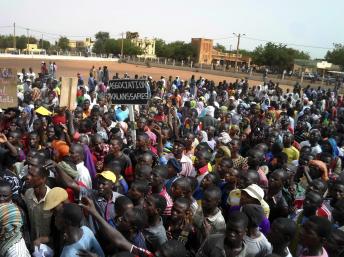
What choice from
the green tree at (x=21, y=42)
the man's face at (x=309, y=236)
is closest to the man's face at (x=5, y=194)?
the man's face at (x=309, y=236)

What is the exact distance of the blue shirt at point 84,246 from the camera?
301 cm

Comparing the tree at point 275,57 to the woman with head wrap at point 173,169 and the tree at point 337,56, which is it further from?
the woman with head wrap at point 173,169

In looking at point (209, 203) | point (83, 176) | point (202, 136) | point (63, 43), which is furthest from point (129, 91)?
point (63, 43)

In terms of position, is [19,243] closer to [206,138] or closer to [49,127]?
[49,127]

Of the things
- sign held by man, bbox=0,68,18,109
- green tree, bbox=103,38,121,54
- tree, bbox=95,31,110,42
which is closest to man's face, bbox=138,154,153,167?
sign held by man, bbox=0,68,18,109

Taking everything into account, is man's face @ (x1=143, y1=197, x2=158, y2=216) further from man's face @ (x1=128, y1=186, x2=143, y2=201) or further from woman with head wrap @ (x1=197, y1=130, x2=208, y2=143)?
woman with head wrap @ (x1=197, y1=130, x2=208, y2=143)

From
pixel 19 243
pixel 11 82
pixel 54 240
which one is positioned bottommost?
pixel 54 240

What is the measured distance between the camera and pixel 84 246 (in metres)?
3.05

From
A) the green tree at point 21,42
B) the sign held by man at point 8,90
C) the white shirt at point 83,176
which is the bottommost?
the white shirt at point 83,176

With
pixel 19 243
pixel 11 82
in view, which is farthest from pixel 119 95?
pixel 19 243

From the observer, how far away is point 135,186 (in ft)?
13.2

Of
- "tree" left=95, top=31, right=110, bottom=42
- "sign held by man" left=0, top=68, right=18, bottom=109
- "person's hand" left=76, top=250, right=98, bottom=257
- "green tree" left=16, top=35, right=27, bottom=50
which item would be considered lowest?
"person's hand" left=76, top=250, right=98, bottom=257

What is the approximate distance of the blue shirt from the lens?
3.01 metres

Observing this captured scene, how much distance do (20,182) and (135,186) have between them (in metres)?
1.39
